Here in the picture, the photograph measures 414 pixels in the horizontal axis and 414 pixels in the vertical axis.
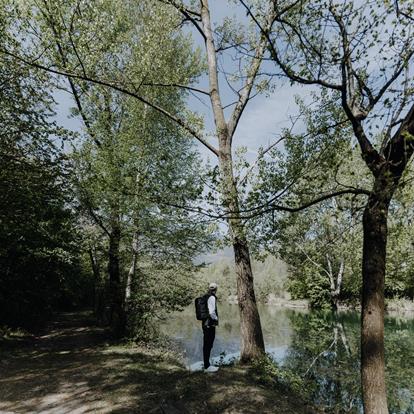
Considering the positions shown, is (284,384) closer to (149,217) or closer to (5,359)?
(149,217)

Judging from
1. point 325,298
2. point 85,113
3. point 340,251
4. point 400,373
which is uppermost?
point 85,113

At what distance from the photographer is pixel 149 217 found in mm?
11555

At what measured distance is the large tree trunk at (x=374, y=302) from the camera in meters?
4.95

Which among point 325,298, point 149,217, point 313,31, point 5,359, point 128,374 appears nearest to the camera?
point 313,31

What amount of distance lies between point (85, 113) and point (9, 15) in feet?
14.6

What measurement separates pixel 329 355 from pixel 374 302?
11.9 meters

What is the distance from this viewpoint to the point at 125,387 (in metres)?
7.09

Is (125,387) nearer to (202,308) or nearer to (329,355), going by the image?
(202,308)

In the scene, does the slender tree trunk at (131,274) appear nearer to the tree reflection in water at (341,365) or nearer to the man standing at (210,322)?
the man standing at (210,322)

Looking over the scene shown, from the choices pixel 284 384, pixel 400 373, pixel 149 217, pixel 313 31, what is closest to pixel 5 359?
pixel 149 217

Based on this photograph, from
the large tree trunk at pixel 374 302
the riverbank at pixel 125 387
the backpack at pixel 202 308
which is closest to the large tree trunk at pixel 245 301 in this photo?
the riverbank at pixel 125 387

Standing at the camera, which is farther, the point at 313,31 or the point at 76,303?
the point at 76,303

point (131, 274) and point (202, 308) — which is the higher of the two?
point (131, 274)

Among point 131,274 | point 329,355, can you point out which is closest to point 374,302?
point 131,274
